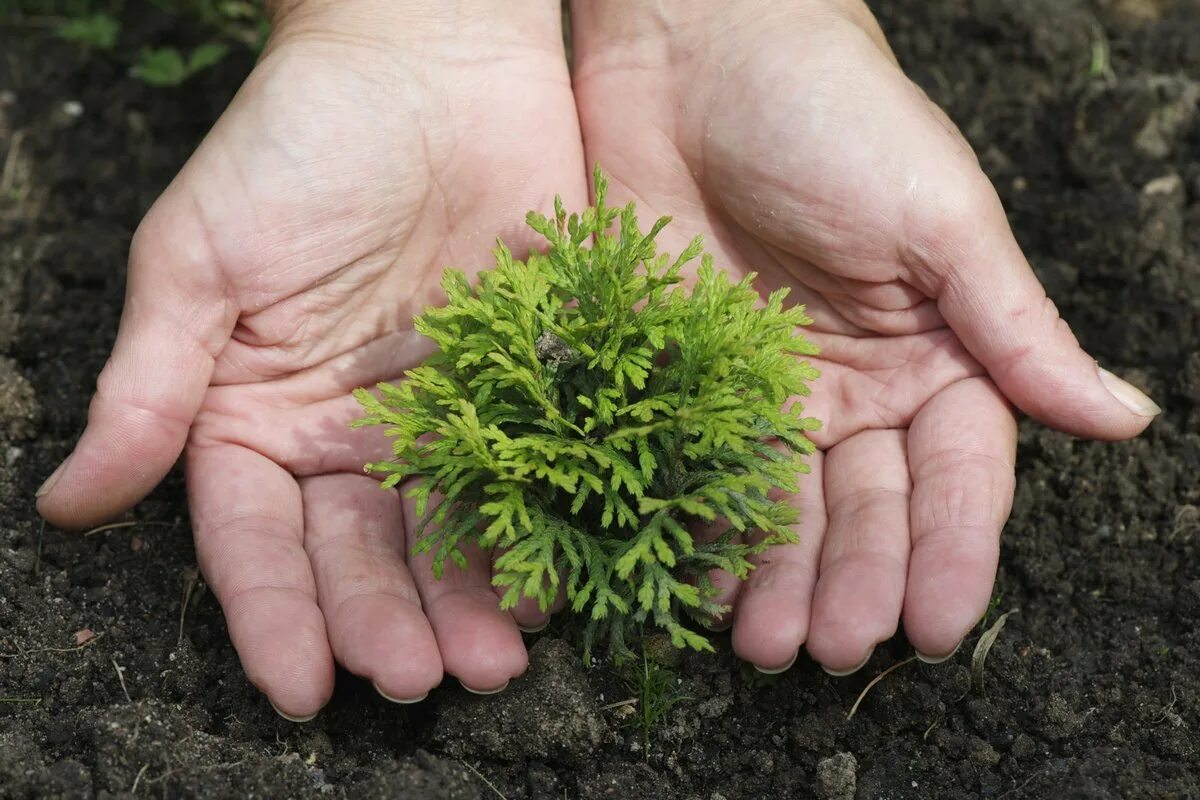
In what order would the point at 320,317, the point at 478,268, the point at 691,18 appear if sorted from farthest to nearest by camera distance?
the point at 691,18 → the point at 478,268 → the point at 320,317

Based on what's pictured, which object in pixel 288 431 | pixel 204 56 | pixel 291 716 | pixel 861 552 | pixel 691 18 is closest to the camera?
pixel 291 716

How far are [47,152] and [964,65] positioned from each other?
4679 millimetres

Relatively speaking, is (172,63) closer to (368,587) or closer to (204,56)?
(204,56)

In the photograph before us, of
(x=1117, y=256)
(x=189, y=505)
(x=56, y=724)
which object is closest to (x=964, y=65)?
(x=1117, y=256)

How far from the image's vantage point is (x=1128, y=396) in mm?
4219

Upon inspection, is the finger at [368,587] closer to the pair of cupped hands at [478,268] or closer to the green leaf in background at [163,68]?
the pair of cupped hands at [478,268]

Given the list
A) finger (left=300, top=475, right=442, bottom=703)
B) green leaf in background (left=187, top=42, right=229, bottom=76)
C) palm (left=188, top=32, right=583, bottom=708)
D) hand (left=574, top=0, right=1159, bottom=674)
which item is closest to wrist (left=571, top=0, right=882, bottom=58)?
hand (left=574, top=0, right=1159, bottom=674)

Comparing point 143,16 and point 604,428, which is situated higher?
point 604,428

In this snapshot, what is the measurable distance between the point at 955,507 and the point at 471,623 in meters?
1.60

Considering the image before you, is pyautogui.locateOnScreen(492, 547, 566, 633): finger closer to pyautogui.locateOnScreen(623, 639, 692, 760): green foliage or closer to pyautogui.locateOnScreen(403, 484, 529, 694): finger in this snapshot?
pyautogui.locateOnScreen(403, 484, 529, 694): finger

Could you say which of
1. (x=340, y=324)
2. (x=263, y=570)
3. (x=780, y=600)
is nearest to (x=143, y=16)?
(x=340, y=324)

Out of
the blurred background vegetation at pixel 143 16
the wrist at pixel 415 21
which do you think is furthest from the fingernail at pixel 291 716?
the blurred background vegetation at pixel 143 16

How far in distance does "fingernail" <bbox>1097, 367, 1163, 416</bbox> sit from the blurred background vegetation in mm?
4432

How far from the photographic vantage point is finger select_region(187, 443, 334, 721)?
3.67m
